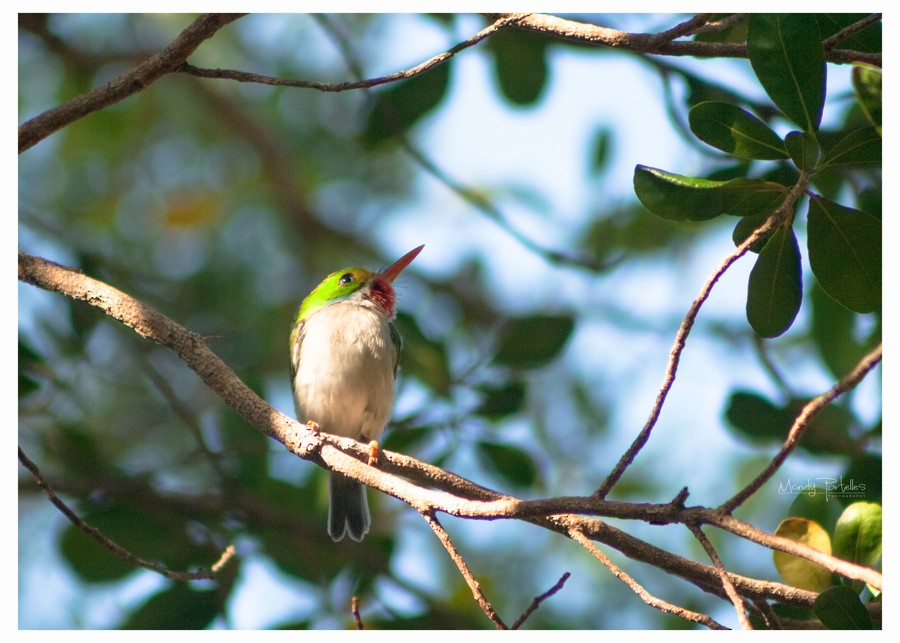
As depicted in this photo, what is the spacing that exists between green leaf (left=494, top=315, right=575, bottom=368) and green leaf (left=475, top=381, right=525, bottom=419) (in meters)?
0.11

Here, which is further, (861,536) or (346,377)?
(346,377)

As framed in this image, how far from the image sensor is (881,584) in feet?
5.28

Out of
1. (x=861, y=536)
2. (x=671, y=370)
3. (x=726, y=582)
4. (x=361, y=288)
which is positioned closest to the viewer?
(x=726, y=582)

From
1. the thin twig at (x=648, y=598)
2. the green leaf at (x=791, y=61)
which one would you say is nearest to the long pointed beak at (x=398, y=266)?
the green leaf at (x=791, y=61)

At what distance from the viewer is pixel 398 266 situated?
152 inches

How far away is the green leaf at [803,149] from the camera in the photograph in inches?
75.2

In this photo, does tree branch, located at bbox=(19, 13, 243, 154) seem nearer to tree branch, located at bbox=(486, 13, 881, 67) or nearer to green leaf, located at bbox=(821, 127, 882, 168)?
tree branch, located at bbox=(486, 13, 881, 67)

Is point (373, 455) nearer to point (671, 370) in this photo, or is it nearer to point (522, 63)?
point (671, 370)

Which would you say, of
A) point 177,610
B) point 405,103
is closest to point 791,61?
point 405,103

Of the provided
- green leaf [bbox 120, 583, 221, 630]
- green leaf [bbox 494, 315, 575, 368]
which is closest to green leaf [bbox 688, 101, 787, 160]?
green leaf [bbox 494, 315, 575, 368]

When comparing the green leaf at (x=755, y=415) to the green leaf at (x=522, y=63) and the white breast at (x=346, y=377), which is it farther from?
the green leaf at (x=522, y=63)

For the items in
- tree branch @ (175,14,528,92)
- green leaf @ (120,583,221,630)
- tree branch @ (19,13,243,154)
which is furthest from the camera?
green leaf @ (120,583,221,630)

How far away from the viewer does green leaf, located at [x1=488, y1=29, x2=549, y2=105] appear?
396 centimetres

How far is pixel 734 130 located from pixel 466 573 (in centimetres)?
114
